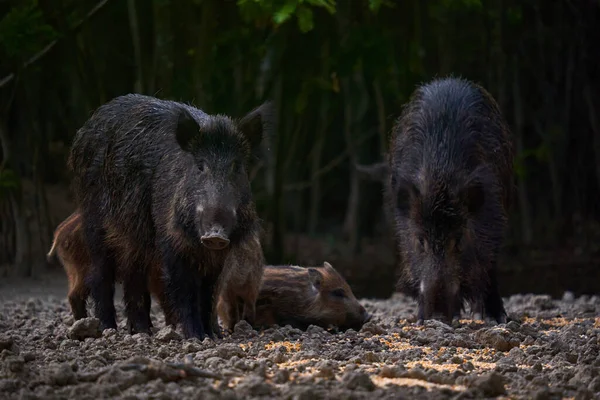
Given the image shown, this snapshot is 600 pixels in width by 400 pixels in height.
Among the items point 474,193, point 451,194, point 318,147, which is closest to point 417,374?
point 451,194

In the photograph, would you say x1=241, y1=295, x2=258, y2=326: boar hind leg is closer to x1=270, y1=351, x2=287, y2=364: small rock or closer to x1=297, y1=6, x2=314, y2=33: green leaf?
x1=270, y1=351, x2=287, y2=364: small rock

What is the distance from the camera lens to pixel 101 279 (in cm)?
617

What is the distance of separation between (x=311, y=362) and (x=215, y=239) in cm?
87

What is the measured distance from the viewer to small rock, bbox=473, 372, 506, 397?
376 centimetres

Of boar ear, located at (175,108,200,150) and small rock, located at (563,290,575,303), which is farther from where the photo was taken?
small rock, located at (563,290,575,303)

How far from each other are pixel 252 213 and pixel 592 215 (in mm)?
8025

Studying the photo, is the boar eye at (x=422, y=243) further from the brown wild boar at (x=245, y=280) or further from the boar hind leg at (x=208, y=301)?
the boar hind leg at (x=208, y=301)

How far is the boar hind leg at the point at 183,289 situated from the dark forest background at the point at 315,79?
7.37 feet

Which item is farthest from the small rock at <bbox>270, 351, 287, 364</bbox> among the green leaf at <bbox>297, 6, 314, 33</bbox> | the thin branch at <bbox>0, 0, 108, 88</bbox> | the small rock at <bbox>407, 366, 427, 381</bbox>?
the thin branch at <bbox>0, 0, 108, 88</bbox>

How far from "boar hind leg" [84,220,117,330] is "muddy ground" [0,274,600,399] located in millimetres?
144

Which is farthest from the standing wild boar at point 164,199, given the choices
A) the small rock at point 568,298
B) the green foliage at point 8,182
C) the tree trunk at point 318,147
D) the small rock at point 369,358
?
the tree trunk at point 318,147

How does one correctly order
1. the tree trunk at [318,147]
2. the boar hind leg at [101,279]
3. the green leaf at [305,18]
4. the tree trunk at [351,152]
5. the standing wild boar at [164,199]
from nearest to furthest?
the standing wild boar at [164,199] → the boar hind leg at [101,279] → the green leaf at [305,18] → the tree trunk at [318,147] → the tree trunk at [351,152]

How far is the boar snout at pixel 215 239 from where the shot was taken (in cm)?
497

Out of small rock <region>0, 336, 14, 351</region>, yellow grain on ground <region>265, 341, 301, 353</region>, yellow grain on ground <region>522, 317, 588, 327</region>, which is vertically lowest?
yellow grain on ground <region>522, 317, 588, 327</region>
